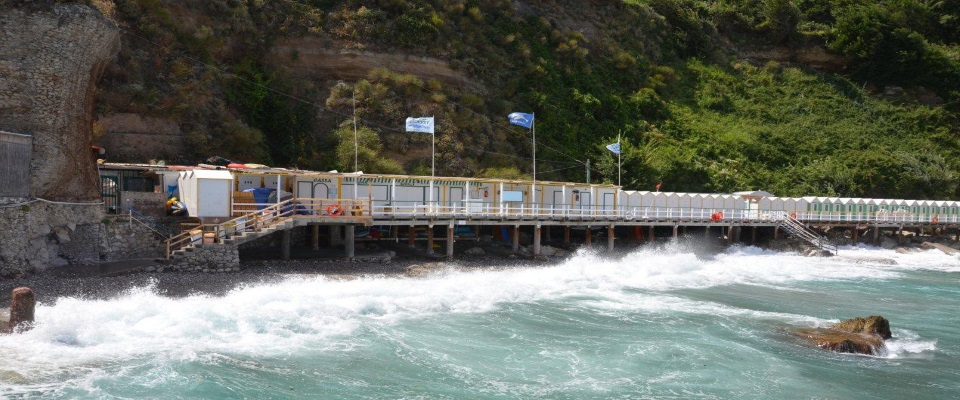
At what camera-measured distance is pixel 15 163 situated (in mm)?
24422

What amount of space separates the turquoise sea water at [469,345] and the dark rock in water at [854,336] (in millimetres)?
457

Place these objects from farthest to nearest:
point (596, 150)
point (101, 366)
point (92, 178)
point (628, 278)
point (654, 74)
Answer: point (654, 74) → point (596, 150) → point (628, 278) → point (92, 178) → point (101, 366)

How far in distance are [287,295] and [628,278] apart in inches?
641

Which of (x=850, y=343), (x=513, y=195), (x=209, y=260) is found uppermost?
(x=513, y=195)

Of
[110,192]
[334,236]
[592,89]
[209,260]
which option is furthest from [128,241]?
[592,89]

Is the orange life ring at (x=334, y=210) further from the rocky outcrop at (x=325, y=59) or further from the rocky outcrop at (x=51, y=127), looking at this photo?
→ the rocky outcrop at (x=325, y=59)

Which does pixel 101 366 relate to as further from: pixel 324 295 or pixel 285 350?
pixel 324 295

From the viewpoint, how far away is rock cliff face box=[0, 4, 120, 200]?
25203 millimetres

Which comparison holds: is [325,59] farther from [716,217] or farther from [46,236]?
[46,236]

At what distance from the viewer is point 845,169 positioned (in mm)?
67125

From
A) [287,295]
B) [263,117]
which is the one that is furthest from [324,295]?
[263,117]

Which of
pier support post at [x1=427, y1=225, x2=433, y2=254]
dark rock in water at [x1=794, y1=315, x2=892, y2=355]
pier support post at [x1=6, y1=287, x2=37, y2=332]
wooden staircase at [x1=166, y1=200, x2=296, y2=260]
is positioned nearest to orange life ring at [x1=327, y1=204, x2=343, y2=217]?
wooden staircase at [x1=166, y1=200, x2=296, y2=260]

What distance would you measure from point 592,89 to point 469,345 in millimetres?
48946

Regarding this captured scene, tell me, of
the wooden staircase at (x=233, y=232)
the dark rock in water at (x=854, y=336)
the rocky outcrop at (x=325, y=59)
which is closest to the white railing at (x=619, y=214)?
the wooden staircase at (x=233, y=232)
